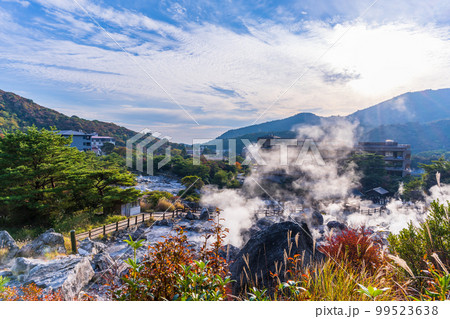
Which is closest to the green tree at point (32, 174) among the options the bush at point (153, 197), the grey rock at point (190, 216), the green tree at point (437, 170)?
the bush at point (153, 197)

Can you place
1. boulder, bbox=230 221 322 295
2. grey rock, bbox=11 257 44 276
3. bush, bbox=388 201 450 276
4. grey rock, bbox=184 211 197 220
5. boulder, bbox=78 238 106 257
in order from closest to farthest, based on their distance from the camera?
1. bush, bbox=388 201 450 276
2. boulder, bbox=230 221 322 295
3. grey rock, bbox=11 257 44 276
4. boulder, bbox=78 238 106 257
5. grey rock, bbox=184 211 197 220

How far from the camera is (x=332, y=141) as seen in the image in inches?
1029

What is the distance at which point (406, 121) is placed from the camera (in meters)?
16.9

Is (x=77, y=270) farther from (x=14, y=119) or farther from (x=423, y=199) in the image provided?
(x=423, y=199)

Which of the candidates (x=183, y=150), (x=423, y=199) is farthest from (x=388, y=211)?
(x=183, y=150)

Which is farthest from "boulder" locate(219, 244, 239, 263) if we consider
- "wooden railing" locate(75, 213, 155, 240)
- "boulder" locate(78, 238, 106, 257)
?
"wooden railing" locate(75, 213, 155, 240)

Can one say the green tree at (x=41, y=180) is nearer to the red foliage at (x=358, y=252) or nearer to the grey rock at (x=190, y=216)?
the grey rock at (x=190, y=216)

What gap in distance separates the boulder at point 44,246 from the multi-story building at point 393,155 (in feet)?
90.3

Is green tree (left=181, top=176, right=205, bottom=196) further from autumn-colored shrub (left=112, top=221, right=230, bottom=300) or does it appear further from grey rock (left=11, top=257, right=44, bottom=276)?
autumn-colored shrub (left=112, top=221, right=230, bottom=300)

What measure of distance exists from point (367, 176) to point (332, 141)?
548 centimetres

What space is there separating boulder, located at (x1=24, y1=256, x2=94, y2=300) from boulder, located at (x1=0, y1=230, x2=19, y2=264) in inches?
91.0

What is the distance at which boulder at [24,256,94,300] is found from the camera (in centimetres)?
A: 332

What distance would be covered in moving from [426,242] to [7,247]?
28.2 ft

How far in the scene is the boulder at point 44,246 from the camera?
17.9ft
